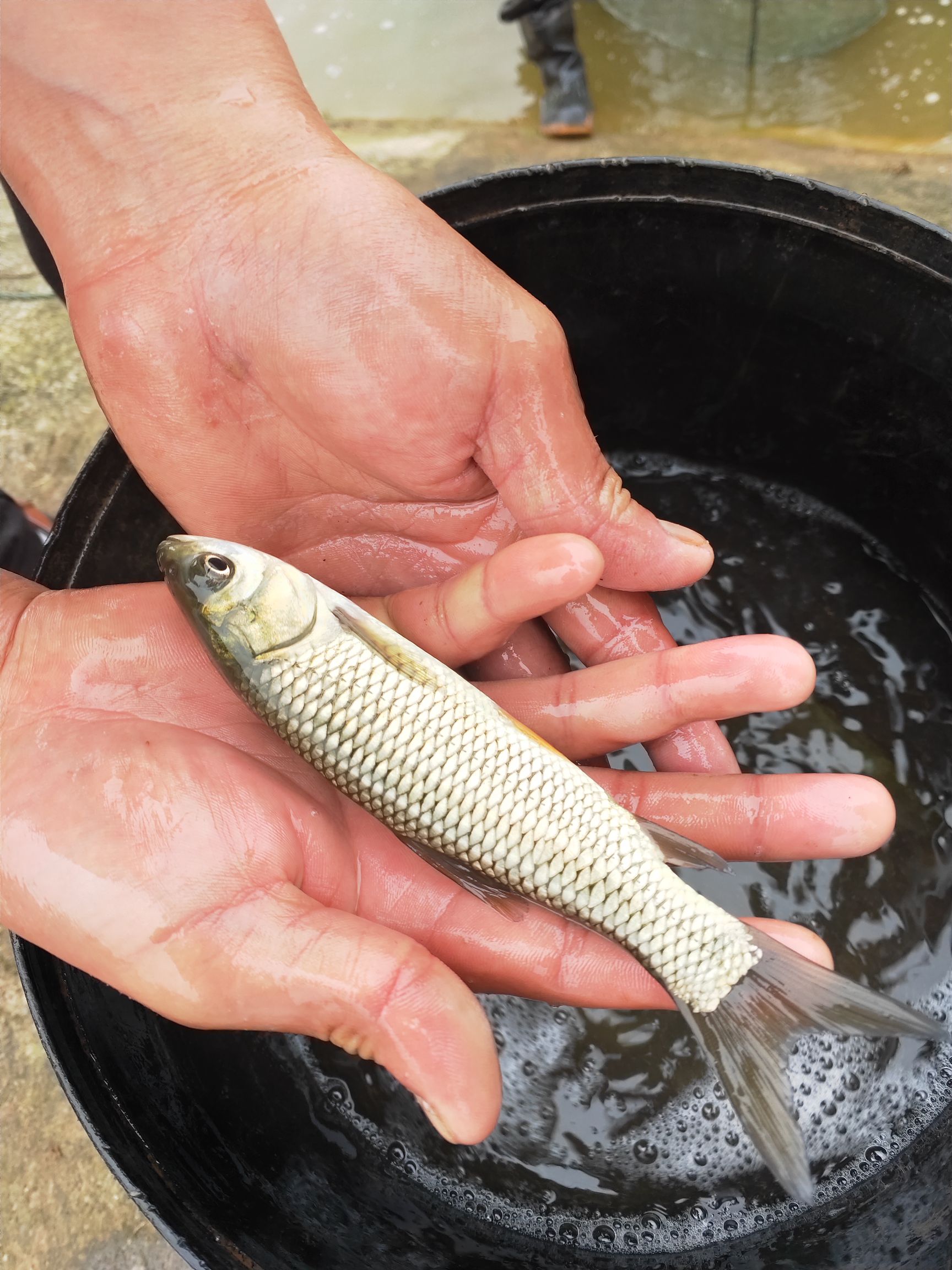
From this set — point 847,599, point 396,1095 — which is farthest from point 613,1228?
point 847,599

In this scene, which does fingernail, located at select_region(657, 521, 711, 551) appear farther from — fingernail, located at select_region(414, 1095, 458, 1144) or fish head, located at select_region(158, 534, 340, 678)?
fingernail, located at select_region(414, 1095, 458, 1144)

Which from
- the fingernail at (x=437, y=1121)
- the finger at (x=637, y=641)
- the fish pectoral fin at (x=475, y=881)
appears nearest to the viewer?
the fingernail at (x=437, y=1121)

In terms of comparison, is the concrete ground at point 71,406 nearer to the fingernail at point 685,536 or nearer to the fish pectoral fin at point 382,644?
the fish pectoral fin at point 382,644

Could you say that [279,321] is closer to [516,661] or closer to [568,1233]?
[516,661]

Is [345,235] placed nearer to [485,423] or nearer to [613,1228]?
[485,423]

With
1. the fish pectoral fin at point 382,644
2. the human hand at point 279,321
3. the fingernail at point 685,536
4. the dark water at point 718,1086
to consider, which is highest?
the human hand at point 279,321

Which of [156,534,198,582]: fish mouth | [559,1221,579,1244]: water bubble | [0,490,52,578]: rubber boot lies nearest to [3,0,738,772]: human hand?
[156,534,198,582]: fish mouth

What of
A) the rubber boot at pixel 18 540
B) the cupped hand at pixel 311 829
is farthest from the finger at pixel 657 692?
the rubber boot at pixel 18 540
